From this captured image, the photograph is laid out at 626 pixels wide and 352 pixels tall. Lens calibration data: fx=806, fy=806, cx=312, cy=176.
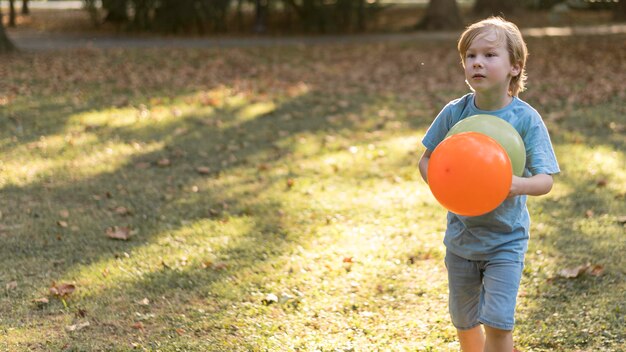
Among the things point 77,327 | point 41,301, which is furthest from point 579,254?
point 41,301

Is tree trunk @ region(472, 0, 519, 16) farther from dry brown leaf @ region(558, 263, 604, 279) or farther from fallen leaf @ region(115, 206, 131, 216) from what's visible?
dry brown leaf @ region(558, 263, 604, 279)

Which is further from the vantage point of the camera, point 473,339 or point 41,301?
point 41,301

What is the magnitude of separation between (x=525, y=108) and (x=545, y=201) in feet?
11.8

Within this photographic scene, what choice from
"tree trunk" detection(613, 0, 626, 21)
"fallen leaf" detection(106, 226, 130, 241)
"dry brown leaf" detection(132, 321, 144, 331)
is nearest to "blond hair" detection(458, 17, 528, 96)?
"dry brown leaf" detection(132, 321, 144, 331)

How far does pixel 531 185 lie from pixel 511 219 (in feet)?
0.73

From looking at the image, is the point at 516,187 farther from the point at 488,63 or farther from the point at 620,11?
the point at 620,11

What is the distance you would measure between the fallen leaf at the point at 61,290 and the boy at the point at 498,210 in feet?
8.08

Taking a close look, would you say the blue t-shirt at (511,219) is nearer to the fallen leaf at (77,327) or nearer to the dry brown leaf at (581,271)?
the dry brown leaf at (581,271)

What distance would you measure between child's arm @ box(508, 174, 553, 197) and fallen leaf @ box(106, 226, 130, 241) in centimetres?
351

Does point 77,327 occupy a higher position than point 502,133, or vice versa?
point 502,133

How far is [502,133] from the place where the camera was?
3.16 meters

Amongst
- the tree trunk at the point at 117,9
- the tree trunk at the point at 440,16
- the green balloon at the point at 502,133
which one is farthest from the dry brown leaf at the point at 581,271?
the tree trunk at the point at 440,16

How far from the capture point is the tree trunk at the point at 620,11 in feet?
78.9

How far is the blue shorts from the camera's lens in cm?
328
